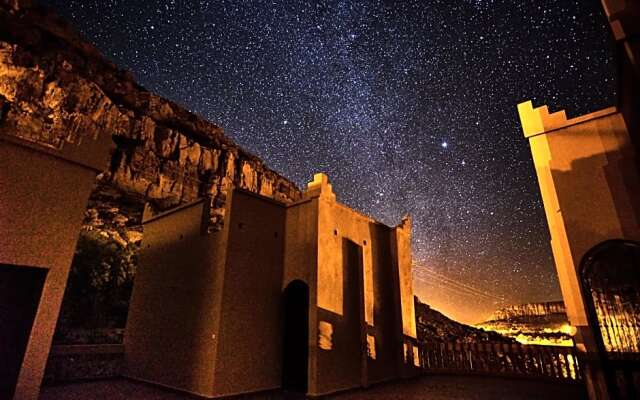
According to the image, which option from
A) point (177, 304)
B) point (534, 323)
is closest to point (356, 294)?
point (177, 304)

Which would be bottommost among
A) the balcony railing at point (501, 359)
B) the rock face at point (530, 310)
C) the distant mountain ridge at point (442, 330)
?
the balcony railing at point (501, 359)

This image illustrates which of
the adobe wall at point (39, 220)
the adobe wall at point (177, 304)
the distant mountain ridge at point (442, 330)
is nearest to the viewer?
the adobe wall at point (39, 220)

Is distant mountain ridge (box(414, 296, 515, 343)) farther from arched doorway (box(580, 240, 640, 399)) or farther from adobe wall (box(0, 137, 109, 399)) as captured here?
adobe wall (box(0, 137, 109, 399))

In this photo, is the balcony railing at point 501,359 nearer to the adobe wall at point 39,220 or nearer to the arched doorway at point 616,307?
the arched doorway at point 616,307

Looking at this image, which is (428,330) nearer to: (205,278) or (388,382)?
(388,382)

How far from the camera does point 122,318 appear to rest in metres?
21.8

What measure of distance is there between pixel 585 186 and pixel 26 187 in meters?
11.8

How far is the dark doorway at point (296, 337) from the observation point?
946 centimetres

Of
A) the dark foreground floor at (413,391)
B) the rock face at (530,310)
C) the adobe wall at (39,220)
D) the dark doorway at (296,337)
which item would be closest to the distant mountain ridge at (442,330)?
the rock face at (530,310)

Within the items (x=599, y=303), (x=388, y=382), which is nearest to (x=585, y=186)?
(x=599, y=303)

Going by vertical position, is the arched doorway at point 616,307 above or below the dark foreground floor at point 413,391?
above

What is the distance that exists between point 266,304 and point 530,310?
1363 inches

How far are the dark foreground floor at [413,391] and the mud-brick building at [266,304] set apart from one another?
567 millimetres

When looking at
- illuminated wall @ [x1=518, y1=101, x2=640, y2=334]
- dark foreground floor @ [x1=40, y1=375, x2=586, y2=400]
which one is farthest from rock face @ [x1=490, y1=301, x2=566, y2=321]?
illuminated wall @ [x1=518, y1=101, x2=640, y2=334]
